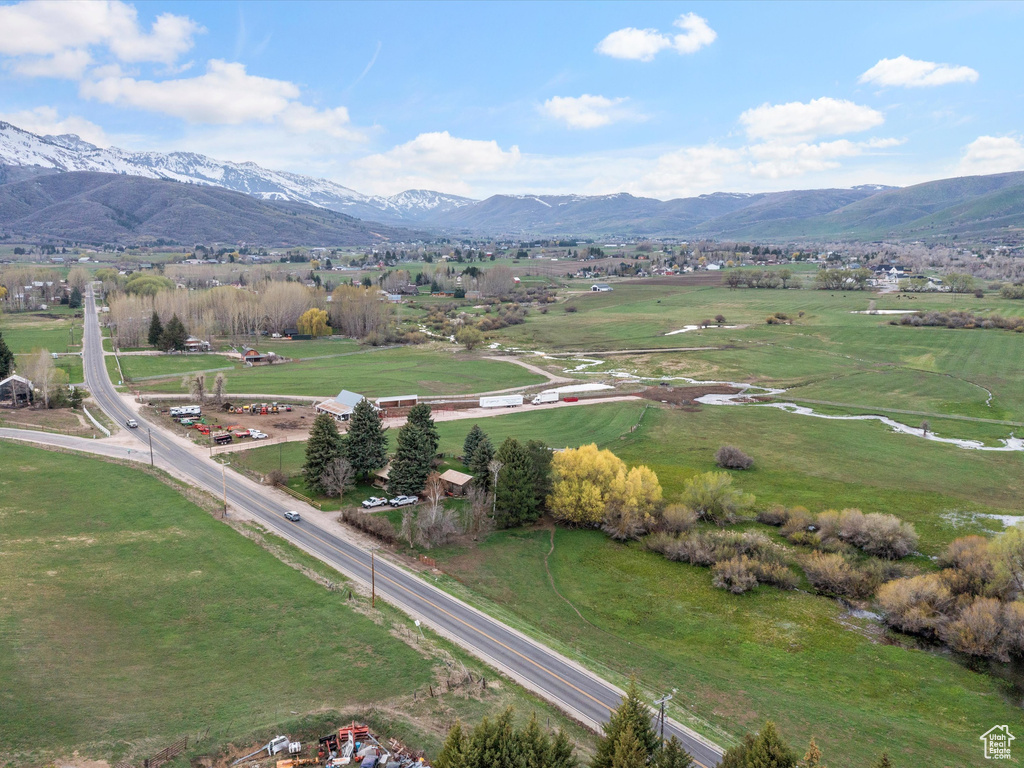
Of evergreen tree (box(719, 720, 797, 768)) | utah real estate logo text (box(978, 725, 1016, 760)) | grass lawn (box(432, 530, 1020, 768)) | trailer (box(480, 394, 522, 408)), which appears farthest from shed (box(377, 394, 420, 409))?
utah real estate logo text (box(978, 725, 1016, 760))

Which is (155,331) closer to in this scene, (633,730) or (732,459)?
(732,459)

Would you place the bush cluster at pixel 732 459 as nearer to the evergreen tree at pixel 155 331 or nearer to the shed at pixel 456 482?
the shed at pixel 456 482

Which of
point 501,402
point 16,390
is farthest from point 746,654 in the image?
point 16,390

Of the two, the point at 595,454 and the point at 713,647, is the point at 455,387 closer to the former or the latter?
the point at 595,454

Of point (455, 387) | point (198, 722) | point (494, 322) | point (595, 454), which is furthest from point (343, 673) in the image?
point (494, 322)

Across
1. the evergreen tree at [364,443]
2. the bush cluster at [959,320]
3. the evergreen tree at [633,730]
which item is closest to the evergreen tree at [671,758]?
the evergreen tree at [633,730]

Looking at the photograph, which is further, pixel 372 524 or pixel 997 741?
pixel 372 524
